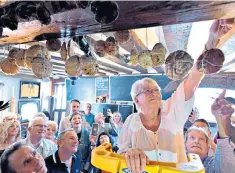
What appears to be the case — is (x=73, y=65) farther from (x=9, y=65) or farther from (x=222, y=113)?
(x=222, y=113)

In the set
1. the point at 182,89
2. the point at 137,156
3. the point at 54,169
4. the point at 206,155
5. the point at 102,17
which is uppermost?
the point at 102,17

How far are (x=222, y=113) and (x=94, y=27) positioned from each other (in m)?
1.12

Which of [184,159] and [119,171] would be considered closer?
[119,171]

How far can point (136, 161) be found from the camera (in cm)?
106

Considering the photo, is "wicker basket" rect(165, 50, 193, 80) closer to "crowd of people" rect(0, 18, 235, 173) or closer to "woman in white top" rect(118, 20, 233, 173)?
"crowd of people" rect(0, 18, 235, 173)

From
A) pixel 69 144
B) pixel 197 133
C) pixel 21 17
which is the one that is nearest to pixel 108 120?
pixel 69 144

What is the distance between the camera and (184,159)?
49.8 inches

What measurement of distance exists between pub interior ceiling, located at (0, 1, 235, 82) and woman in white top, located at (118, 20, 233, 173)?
11.0 inches

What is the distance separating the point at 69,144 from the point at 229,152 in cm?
116

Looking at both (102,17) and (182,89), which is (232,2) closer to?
(102,17)

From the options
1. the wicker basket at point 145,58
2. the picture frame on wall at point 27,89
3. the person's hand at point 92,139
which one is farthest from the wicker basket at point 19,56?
the picture frame on wall at point 27,89

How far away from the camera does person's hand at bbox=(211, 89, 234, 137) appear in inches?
57.9

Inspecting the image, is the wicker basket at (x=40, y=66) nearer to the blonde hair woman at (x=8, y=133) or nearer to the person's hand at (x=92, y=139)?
the blonde hair woman at (x=8, y=133)

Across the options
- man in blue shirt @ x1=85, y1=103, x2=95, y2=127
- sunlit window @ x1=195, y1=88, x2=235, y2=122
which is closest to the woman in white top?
sunlit window @ x1=195, y1=88, x2=235, y2=122
